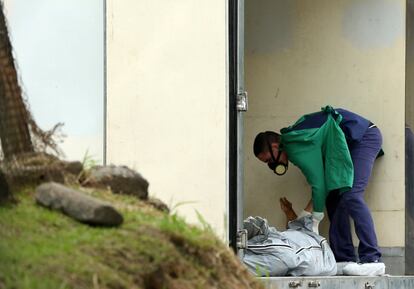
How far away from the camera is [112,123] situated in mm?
7965

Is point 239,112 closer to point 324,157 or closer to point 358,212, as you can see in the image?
point 324,157

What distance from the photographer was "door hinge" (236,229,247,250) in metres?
7.98

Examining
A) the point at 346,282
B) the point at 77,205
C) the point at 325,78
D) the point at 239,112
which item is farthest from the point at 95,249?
the point at 325,78

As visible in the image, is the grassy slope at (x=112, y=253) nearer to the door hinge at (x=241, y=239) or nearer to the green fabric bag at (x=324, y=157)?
the door hinge at (x=241, y=239)

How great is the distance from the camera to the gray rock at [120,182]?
4.46 m

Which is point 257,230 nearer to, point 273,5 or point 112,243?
point 273,5

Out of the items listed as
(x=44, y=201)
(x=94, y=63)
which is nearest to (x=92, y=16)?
(x=94, y=63)

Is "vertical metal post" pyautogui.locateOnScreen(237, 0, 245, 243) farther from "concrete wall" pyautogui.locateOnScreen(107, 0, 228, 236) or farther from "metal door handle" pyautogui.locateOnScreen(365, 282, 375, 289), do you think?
"metal door handle" pyautogui.locateOnScreen(365, 282, 375, 289)

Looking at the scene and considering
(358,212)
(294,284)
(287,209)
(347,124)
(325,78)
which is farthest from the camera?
(325,78)

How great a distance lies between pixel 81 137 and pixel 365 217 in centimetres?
212

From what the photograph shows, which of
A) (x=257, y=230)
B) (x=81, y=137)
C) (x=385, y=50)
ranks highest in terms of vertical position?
(x=385, y=50)

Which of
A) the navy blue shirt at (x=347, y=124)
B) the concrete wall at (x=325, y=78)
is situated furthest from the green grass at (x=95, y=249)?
the concrete wall at (x=325, y=78)

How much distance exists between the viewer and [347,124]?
8.95 m

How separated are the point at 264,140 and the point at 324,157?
465 mm
